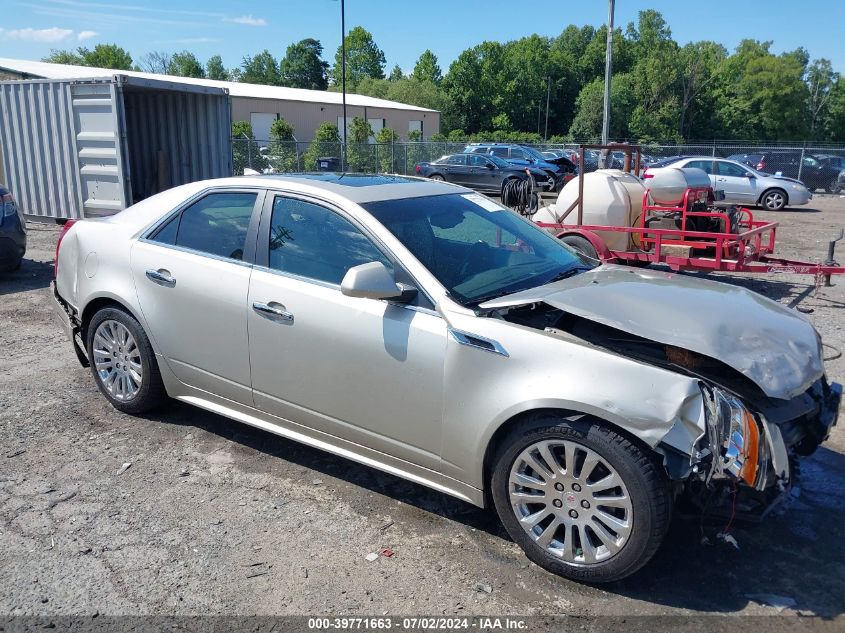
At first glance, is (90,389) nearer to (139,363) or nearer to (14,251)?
A: (139,363)

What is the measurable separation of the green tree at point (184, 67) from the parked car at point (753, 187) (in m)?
97.5

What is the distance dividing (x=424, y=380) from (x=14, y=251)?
7664 millimetres

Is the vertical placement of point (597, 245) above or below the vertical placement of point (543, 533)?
above

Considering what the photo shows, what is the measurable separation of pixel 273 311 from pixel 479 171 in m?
21.0

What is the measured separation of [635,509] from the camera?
288 centimetres

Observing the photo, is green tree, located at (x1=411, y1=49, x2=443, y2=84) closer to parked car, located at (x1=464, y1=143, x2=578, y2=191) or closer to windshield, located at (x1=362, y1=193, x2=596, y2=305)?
parked car, located at (x1=464, y1=143, x2=578, y2=191)

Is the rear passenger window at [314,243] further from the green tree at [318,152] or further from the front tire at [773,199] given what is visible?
the green tree at [318,152]

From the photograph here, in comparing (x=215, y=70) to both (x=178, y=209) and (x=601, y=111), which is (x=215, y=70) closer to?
(x=601, y=111)

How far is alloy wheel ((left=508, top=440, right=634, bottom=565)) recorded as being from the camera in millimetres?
2959

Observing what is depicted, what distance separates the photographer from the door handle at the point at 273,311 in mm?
3746

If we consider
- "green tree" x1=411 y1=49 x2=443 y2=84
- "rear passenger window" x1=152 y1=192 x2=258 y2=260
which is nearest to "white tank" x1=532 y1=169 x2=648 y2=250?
"rear passenger window" x1=152 y1=192 x2=258 y2=260

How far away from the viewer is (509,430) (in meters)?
3.20

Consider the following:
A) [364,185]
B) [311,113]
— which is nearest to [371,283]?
[364,185]

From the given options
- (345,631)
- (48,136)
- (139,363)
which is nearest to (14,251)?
(48,136)
